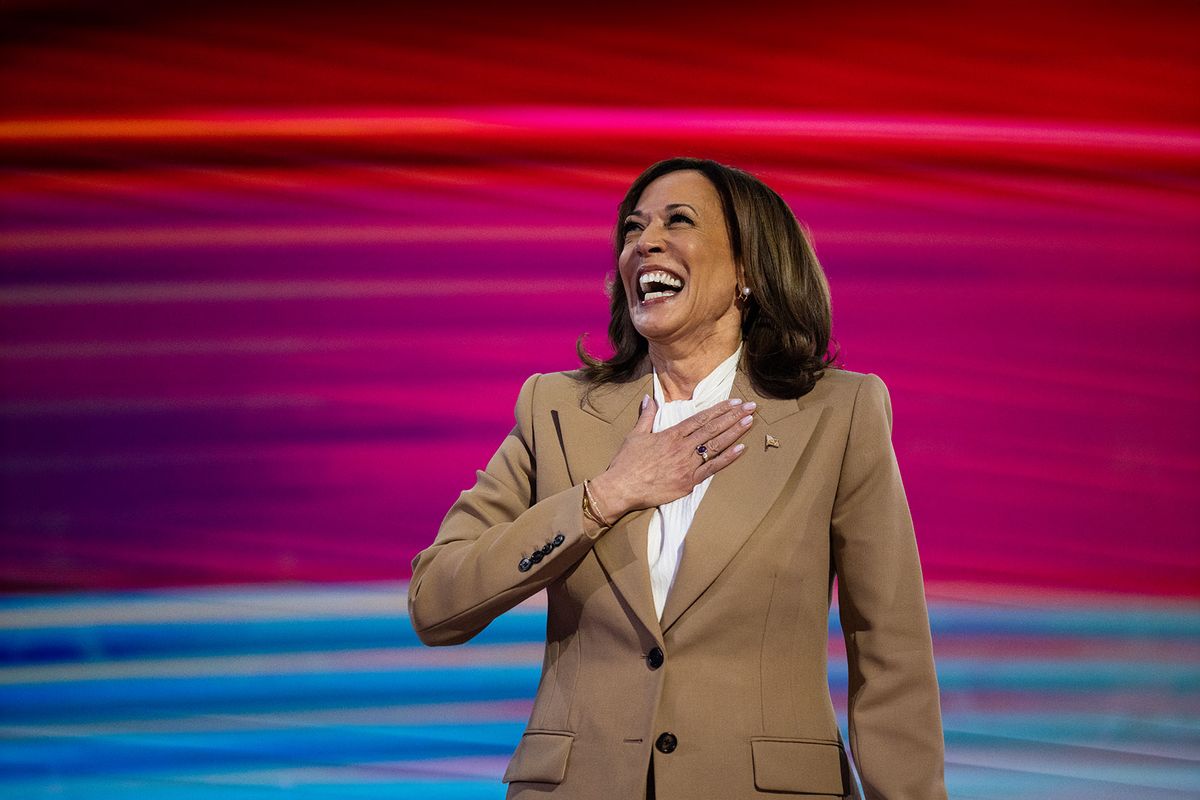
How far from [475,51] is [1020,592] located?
2.26m

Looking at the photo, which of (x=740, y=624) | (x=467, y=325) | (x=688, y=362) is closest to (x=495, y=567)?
(x=740, y=624)

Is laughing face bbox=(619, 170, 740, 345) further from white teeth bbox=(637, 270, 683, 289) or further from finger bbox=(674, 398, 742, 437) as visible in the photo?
finger bbox=(674, 398, 742, 437)

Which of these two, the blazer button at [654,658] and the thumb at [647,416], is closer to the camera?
the blazer button at [654,658]

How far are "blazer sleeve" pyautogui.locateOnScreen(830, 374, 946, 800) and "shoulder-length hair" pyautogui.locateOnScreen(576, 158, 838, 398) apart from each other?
19cm

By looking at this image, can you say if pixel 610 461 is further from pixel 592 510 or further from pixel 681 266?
pixel 681 266

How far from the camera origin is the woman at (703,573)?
176cm

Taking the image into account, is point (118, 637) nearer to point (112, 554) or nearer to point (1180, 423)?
point (112, 554)

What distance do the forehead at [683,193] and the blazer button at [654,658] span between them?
81 cm

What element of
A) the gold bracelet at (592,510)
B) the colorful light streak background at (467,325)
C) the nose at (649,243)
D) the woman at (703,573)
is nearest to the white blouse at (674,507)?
the woman at (703,573)

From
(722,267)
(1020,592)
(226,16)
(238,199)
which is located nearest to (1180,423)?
(1020,592)

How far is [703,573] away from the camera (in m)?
1.80

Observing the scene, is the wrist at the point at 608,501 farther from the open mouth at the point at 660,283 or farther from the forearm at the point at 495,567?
the open mouth at the point at 660,283

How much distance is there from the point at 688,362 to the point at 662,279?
157 mm

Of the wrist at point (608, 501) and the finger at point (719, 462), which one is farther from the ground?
the finger at point (719, 462)
